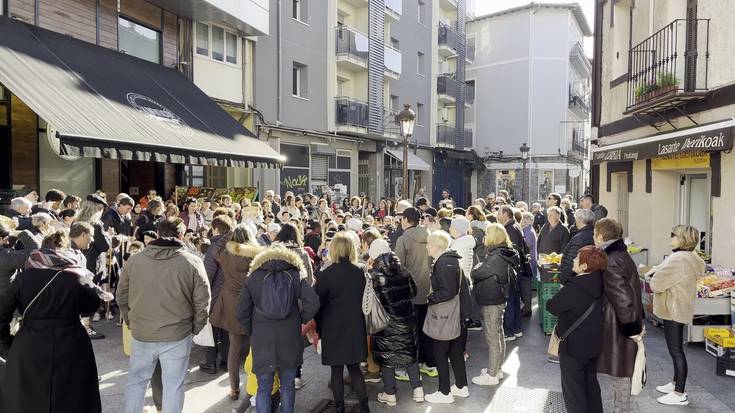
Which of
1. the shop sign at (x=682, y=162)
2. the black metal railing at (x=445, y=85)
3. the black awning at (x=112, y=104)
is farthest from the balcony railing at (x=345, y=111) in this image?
the shop sign at (x=682, y=162)

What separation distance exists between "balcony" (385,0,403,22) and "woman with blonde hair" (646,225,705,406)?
820 inches

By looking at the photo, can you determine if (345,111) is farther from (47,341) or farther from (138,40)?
(47,341)

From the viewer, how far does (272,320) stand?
4.71m

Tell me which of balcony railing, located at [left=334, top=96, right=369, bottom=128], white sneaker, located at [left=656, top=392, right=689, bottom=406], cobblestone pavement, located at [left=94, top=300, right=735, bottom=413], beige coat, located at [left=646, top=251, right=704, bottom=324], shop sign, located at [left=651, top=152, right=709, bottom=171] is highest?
balcony railing, located at [left=334, top=96, right=369, bottom=128]

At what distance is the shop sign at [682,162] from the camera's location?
9008 millimetres

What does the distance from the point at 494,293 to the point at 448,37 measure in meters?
26.5

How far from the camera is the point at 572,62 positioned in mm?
37062

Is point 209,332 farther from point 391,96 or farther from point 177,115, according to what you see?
point 391,96

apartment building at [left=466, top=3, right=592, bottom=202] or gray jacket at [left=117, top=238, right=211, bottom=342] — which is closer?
gray jacket at [left=117, top=238, right=211, bottom=342]

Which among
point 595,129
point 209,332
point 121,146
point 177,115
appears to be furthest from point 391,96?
point 209,332

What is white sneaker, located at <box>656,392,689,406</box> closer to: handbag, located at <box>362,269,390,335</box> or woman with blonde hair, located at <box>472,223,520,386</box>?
woman with blonde hair, located at <box>472,223,520,386</box>

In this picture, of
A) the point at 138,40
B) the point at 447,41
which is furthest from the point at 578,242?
the point at 447,41

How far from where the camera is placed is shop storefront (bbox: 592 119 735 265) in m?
8.02

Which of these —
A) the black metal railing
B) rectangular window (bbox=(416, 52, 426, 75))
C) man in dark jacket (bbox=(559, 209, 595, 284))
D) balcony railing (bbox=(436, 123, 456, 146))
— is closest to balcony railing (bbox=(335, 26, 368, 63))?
rectangular window (bbox=(416, 52, 426, 75))
